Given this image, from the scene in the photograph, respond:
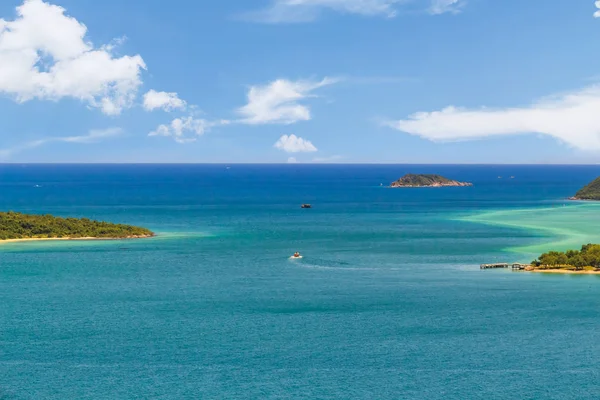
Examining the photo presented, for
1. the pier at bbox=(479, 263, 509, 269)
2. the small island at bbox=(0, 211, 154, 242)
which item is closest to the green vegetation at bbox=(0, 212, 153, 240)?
the small island at bbox=(0, 211, 154, 242)

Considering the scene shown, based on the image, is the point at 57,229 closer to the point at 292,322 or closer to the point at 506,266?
the point at 506,266

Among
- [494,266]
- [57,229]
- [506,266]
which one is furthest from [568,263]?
[57,229]

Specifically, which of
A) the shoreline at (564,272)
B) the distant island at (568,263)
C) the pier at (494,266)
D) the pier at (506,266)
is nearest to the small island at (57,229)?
the pier at (494,266)

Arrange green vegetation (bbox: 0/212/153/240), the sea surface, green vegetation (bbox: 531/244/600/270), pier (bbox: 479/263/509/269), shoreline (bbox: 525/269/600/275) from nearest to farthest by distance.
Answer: the sea surface → shoreline (bbox: 525/269/600/275) → green vegetation (bbox: 531/244/600/270) → pier (bbox: 479/263/509/269) → green vegetation (bbox: 0/212/153/240)

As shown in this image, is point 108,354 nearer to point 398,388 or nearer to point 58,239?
point 398,388

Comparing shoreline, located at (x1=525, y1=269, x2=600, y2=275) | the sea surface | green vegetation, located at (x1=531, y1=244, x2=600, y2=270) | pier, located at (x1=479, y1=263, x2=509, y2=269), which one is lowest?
the sea surface

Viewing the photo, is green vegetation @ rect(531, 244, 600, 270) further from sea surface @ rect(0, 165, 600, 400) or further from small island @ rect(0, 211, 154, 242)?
small island @ rect(0, 211, 154, 242)

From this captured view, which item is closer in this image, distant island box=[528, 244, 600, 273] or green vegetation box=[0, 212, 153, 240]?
distant island box=[528, 244, 600, 273]

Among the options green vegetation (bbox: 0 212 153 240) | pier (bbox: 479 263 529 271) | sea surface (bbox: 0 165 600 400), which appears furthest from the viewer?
green vegetation (bbox: 0 212 153 240)
